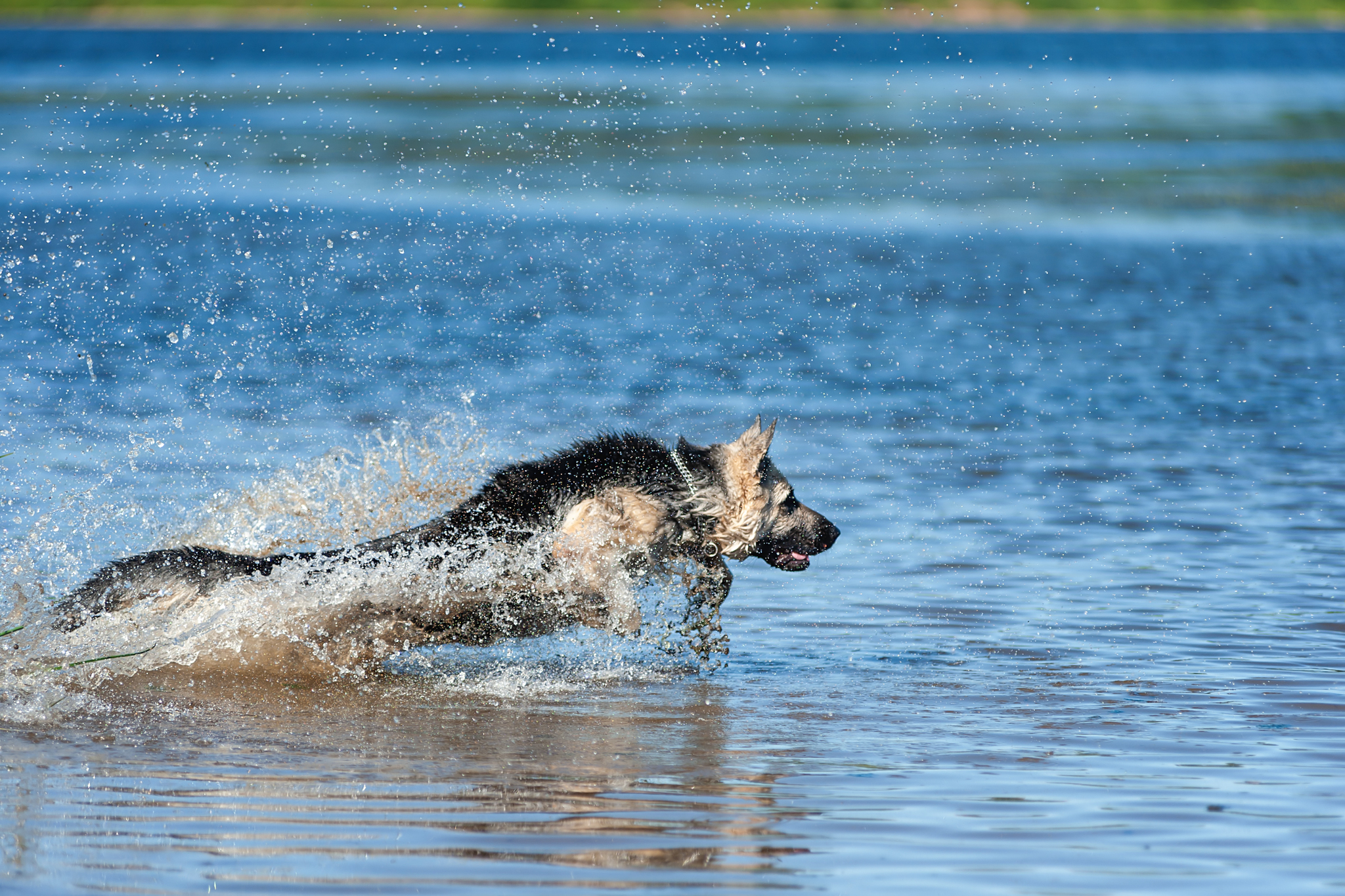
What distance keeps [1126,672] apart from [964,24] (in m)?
84.5

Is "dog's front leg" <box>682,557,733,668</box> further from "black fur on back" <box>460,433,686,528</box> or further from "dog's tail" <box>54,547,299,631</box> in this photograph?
"dog's tail" <box>54,547,299,631</box>

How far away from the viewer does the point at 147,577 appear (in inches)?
288

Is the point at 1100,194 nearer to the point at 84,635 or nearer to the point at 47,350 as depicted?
the point at 47,350

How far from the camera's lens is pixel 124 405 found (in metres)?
12.8

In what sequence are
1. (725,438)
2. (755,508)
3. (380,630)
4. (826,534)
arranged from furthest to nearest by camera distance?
(725,438) → (826,534) → (755,508) → (380,630)

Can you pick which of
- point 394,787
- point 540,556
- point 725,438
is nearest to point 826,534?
point 540,556

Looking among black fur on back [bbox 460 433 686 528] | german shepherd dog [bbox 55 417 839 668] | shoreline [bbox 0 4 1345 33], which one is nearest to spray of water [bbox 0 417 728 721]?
german shepherd dog [bbox 55 417 839 668]

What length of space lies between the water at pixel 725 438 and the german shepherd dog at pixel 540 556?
0.31 meters

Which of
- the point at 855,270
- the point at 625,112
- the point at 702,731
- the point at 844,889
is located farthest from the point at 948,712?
the point at 625,112

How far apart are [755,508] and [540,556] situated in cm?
117

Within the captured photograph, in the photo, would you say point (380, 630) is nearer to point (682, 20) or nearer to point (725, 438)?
point (725, 438)

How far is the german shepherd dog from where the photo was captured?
7379 millimetres

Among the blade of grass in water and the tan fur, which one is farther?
the tan fur

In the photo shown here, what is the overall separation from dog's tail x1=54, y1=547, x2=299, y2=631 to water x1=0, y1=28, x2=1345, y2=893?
0.32m
